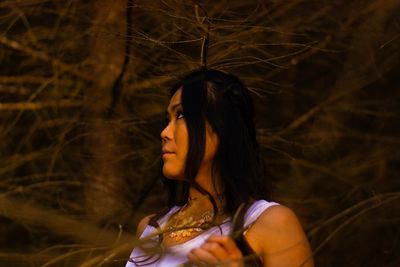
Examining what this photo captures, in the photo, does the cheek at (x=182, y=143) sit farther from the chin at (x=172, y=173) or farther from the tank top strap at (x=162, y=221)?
the tank top strap at (x=162, y=221)

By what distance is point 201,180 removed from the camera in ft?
6.55

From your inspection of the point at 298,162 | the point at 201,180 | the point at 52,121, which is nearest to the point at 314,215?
the point at 298,162

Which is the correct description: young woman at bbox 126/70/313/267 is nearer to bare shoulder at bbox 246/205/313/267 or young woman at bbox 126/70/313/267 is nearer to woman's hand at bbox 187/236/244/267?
bare shoulder at bbox 246/205/313/267

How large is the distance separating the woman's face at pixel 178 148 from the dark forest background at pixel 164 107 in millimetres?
789

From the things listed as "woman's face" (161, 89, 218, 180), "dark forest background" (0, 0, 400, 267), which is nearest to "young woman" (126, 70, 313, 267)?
"woman's face" (161, 89, 218, 180)

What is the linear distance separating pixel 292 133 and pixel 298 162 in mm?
140

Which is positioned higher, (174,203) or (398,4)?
(398,4)

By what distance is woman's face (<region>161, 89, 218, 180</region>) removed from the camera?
75.8 inches

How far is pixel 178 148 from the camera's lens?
1.93 metres

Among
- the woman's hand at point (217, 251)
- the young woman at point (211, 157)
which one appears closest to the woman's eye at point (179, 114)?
the young woman at point (211, 157)

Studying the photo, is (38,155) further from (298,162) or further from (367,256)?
(367,256)

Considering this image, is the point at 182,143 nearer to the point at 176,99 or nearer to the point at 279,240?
the point at 176,99

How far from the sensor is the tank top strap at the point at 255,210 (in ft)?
5.91

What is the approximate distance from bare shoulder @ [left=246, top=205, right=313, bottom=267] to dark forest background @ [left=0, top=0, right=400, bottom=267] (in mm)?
1022
